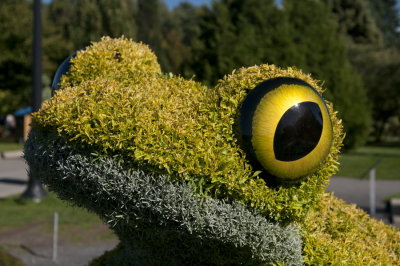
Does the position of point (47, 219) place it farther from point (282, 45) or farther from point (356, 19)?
point (356, 19)

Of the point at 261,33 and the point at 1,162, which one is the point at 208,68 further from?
the point at 1,162

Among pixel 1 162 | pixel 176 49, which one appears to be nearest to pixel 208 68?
pixel 1 162

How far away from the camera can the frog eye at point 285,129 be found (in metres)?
2.14

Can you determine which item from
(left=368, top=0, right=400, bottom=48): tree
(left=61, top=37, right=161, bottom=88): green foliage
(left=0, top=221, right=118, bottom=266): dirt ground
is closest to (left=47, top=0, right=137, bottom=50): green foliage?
(left=0, top=221, right=118, bottom=266): dirt ground

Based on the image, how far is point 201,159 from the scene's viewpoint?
2.21 m

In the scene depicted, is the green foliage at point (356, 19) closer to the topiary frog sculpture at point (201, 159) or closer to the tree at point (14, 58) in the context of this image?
the tree at point (14, 58)

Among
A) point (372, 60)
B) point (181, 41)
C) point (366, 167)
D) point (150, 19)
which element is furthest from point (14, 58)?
point (372, 60)

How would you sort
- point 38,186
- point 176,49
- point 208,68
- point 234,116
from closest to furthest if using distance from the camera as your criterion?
point 234,116 < point 38,186 < point 208,68 < point 176,49

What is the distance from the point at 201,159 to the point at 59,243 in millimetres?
6358

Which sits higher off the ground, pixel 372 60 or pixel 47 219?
pixel 372 60

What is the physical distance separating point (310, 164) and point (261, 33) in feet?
61.7

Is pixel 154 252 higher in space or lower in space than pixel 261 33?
lower

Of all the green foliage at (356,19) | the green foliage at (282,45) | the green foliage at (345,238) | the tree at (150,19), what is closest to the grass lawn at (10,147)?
the green foliage at (282,45)

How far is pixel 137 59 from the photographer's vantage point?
9.57ft
